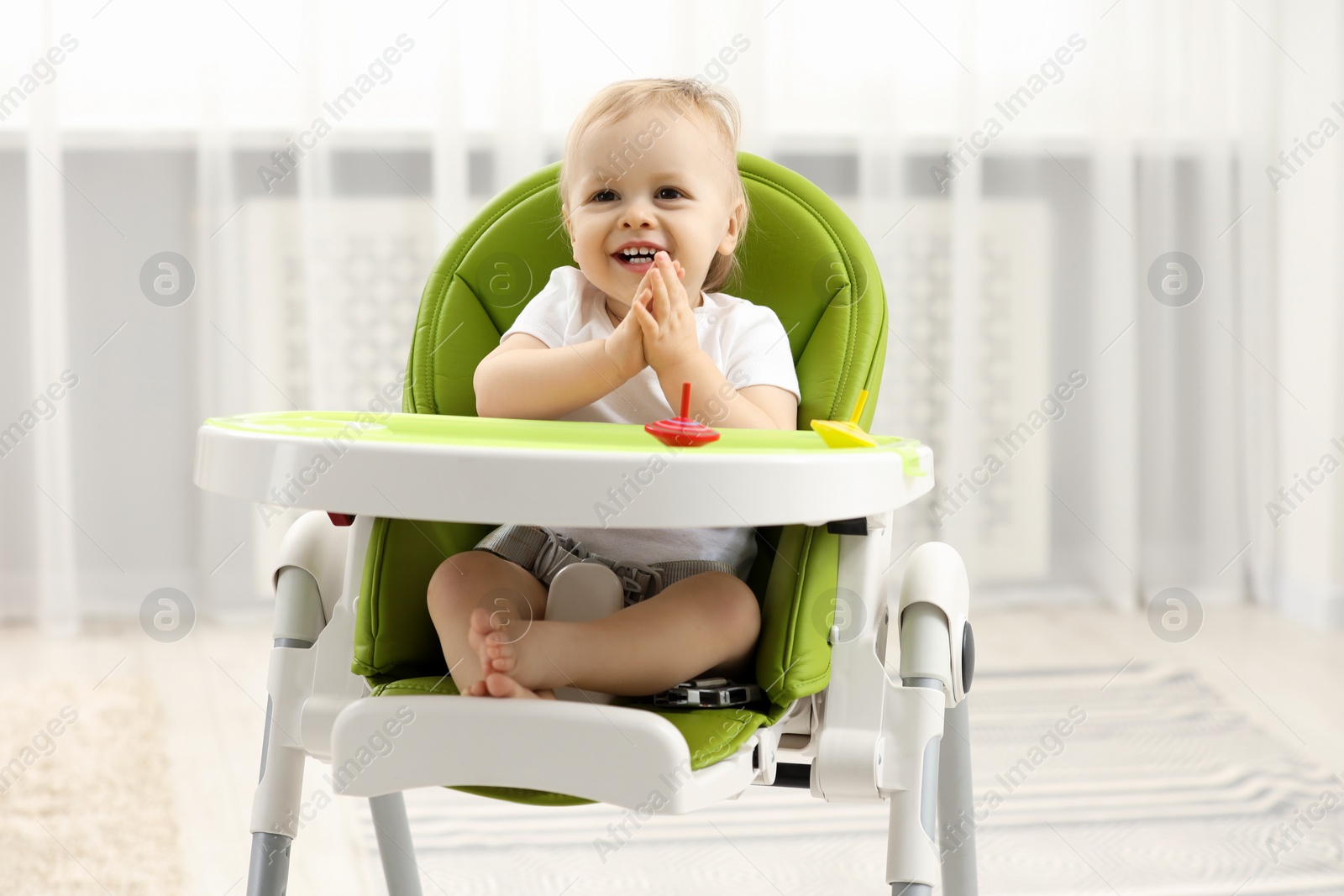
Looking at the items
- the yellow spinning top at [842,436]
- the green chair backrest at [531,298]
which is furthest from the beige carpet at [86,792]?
the yellow spinning top at [842,436]

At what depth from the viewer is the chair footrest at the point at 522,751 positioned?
711 mm

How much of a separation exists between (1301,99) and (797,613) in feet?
6.62

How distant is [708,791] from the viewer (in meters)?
0.74

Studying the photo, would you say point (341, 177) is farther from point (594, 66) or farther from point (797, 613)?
point (797, 613)

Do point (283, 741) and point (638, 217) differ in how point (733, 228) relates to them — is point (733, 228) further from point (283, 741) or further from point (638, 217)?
point (283, 741)

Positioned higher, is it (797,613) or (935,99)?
(935,99)

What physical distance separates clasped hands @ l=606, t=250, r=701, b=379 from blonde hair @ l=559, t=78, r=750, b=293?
0.50 feet

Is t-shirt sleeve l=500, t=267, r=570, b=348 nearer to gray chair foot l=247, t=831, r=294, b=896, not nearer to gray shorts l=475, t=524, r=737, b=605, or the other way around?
gray shorts l=475, t=524, r=737, b=605

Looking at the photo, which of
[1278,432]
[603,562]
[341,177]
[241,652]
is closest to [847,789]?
[603,562]

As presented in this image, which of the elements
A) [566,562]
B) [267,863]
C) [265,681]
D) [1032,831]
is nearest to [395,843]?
[267,863]

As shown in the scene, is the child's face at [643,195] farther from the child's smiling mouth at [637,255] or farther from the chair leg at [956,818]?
the chair leg at [956,818]

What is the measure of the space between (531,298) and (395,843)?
505 millimetres

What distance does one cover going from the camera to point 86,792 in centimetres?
152

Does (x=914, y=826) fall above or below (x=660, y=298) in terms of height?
below
